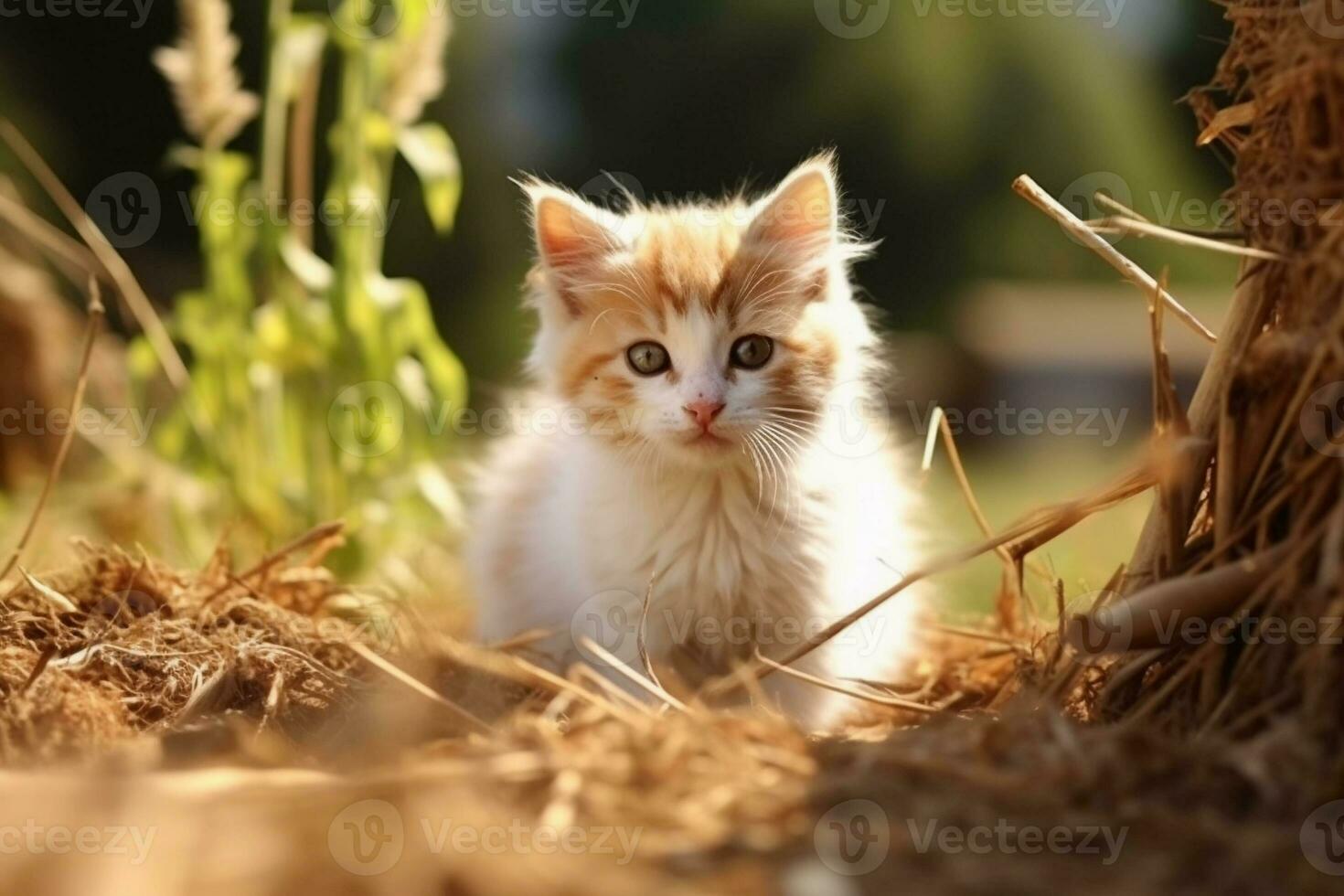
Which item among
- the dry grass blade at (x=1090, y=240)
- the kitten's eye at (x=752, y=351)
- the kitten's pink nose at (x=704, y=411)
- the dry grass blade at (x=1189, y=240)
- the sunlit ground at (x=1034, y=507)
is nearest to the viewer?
the dry grass blade at (x=1189, y=240)

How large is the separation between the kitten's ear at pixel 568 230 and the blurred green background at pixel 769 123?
8.04ft

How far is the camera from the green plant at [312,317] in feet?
8.96

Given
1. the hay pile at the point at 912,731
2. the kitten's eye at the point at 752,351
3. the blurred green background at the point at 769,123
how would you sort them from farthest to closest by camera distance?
the blurred green background at the point at 769,123 < the kitten's eye at the point at 752,351 < the hay pile at the point at 912,731

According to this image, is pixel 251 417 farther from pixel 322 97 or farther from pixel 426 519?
pixel 322 97

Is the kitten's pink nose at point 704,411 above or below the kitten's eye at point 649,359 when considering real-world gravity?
below

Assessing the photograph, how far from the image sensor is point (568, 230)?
2.12 meters

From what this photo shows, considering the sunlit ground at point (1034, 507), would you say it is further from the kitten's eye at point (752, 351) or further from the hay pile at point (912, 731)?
the kitten's eye at point (752, 351)

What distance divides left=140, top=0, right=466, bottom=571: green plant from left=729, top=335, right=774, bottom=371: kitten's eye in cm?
93

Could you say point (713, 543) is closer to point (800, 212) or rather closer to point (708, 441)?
point (708, 441)

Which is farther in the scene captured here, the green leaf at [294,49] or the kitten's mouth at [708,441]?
the green leaf at [294,49]

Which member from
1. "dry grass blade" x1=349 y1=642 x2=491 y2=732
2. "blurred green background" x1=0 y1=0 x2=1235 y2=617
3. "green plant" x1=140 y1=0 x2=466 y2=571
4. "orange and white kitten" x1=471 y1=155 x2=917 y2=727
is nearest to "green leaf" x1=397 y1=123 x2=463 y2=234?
"green plant" x1=140 y1=0 x2=466 y2=571

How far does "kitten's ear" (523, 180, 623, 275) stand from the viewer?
2088 mm

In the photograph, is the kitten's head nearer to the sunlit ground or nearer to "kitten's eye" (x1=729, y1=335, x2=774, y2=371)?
"kitten's eye" (x1=729, y1=335, x2=774, y2=371)

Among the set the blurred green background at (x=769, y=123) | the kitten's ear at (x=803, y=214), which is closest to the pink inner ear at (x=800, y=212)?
the kitten's ear at (x=803, y=214)
